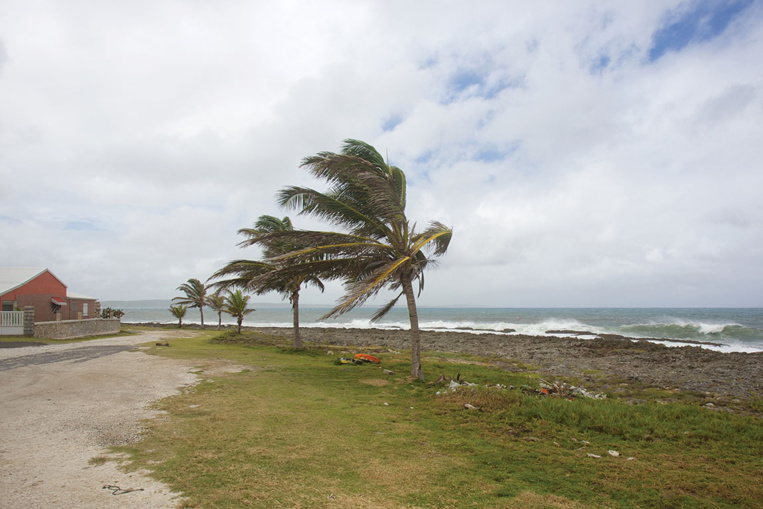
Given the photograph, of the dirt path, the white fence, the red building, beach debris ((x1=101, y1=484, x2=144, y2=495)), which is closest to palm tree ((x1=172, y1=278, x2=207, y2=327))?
the red building

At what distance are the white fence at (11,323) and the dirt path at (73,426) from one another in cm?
1044

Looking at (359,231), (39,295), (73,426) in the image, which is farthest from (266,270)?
(39,295)

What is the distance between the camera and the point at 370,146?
10.3 meters

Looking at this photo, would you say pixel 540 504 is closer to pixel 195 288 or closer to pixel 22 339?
pixel 22 339

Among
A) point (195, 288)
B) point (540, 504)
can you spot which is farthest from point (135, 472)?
point (195, 288)

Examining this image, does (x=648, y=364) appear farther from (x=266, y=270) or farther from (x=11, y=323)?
(x=11, y=323)

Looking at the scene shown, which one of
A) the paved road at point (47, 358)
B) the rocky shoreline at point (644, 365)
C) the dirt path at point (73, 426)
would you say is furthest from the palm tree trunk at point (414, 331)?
the paved road at point (47, 358)

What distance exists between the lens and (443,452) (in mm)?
4812

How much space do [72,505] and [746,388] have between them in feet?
52.1

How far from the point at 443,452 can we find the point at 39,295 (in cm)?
3144

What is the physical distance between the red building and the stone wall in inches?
109

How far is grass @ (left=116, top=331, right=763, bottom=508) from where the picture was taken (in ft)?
11.8

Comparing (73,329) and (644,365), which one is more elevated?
(73,329)

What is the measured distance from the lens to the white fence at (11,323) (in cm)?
1881
